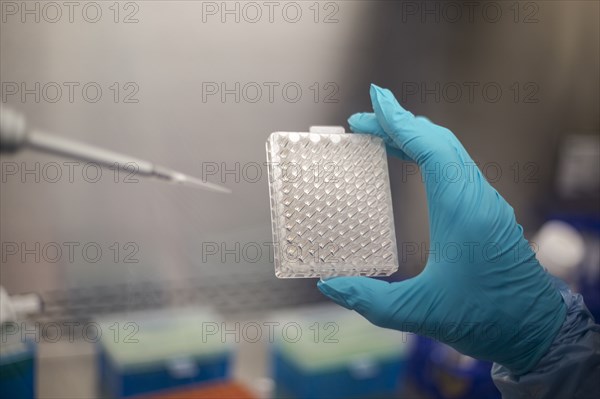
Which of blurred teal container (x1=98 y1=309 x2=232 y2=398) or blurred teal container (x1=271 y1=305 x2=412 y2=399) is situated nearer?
blurred teal container (x1=98 y1=309 x2=232 y2=398)

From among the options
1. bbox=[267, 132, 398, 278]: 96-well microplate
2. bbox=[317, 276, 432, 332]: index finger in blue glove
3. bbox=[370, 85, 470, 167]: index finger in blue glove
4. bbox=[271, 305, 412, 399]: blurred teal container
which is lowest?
bbox=[271, 305, 412, 399]: blurred teal container

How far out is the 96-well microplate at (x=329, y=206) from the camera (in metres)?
0.92

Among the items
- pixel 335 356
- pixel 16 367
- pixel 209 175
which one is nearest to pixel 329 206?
pixel 209 175

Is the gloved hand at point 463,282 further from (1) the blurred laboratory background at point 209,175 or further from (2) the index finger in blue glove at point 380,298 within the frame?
(1) the blurred laboratory background at point 209,175

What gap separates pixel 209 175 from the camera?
3.77ft

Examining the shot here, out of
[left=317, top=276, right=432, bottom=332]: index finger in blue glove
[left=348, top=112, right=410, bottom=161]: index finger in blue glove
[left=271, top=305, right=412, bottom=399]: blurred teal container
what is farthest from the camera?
[left=271, top=305, right=412, bottom=399]: blurred teal container

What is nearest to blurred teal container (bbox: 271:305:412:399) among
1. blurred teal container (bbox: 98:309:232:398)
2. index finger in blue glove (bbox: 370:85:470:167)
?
blurred teal container (bbox: 98:309:232:398)

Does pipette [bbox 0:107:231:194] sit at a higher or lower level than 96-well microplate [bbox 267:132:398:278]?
higher

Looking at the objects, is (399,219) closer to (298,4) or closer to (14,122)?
(298,4)

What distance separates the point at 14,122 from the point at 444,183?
76 centimetres

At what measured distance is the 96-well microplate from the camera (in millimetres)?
925

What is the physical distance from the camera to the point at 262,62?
115 centimetres

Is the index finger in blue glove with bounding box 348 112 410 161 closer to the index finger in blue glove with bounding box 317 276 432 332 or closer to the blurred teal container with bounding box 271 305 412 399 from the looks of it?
the index finger in blue glove with bounding box 317 276 432 332

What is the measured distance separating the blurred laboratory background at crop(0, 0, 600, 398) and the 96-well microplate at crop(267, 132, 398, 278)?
0.23 metres
